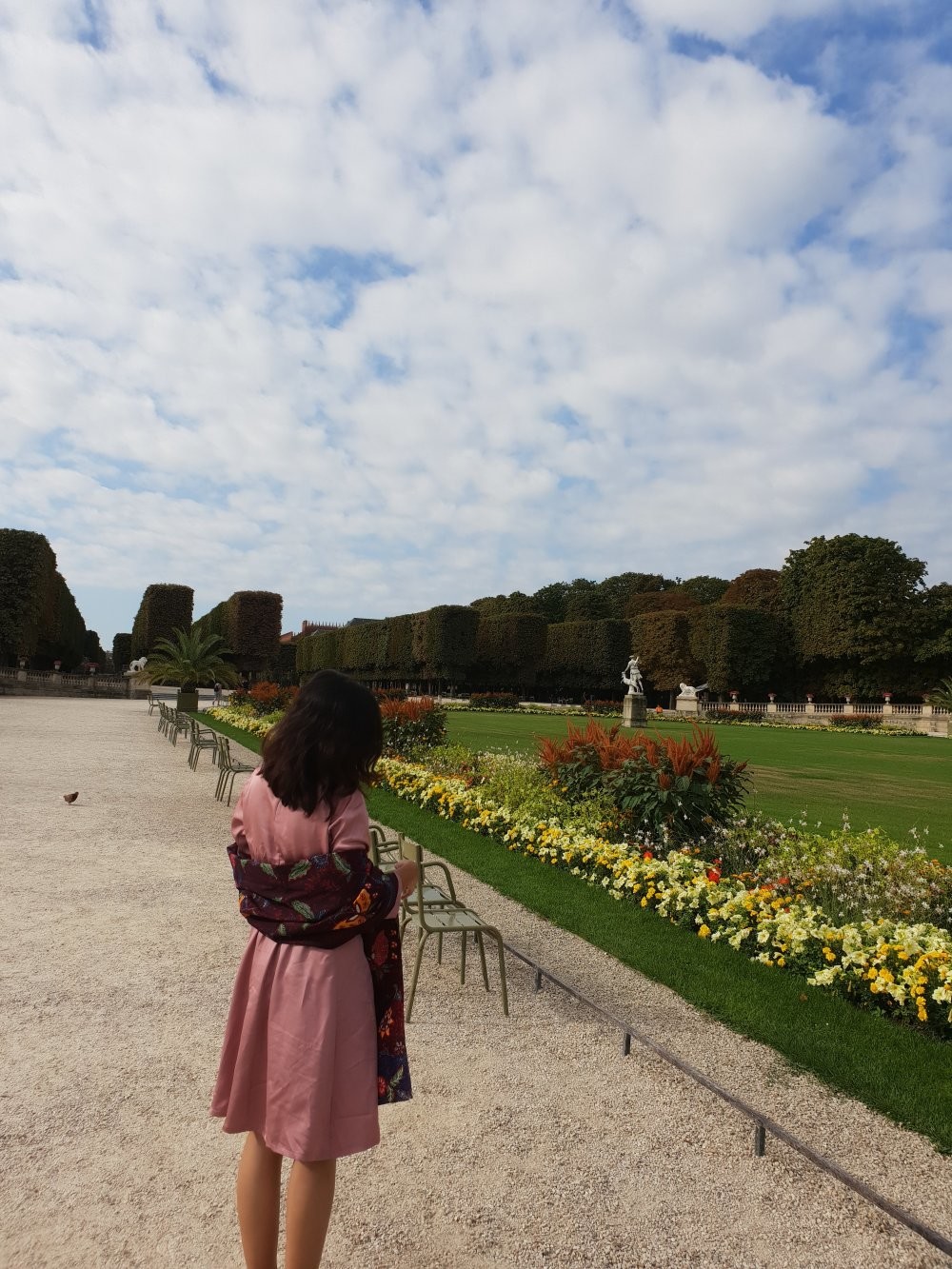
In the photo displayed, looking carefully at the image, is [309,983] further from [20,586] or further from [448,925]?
[20,586]

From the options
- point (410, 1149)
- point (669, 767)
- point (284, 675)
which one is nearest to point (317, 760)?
point (410, 1149)

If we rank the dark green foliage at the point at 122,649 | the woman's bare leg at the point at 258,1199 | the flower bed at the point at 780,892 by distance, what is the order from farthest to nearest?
the dark green foliage at the point at 122,649 < the flower bed at the point at 780,892 < the woman's bare leg at the point at 258,1199

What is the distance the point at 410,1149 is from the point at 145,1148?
0.87 meters

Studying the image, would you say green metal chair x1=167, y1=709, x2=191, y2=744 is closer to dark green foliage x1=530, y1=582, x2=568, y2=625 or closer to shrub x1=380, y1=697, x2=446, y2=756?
shrub x1=380, y1=697, x2=446, y2=756

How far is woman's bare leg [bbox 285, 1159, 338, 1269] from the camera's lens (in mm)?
1793

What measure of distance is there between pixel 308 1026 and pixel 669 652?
47692mm

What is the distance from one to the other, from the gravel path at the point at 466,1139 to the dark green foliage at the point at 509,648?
44211 mm

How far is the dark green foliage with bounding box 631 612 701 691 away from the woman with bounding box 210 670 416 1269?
47.3 meters

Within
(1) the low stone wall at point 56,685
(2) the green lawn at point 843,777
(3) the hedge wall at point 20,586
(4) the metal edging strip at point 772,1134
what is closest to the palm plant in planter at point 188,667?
(2) the green lawn at point 843,777

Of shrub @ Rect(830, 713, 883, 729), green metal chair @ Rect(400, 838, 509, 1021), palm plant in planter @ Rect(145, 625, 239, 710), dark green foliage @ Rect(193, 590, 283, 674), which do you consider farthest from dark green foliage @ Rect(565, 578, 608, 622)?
green metal chair @ Rect(400, 838, 509, 1021)

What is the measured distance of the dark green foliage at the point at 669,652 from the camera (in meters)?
48.0

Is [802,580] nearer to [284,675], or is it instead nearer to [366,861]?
[284,675]

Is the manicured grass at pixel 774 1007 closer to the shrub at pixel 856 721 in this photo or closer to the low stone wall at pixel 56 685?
the shrub at pixel 856 721

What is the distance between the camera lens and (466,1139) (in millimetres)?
2838
